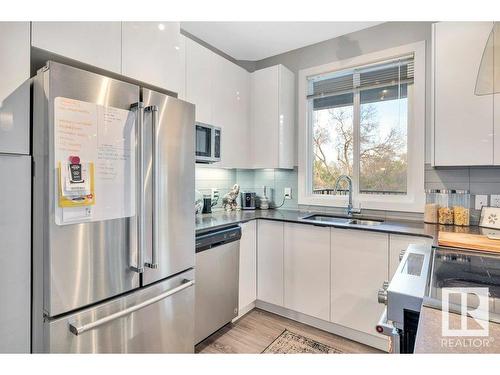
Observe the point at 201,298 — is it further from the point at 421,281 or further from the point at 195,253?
the point at 421,281

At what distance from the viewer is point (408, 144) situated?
7.70 ft

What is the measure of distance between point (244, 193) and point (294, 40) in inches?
64.0

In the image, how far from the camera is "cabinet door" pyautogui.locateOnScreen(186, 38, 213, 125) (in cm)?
219

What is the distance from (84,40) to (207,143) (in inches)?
42.4

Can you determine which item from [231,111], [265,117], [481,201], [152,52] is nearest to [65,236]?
[152,52]

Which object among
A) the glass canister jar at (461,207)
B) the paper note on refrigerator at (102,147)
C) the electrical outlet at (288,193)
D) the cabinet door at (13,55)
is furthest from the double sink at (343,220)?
the cabinet door at (13,55)

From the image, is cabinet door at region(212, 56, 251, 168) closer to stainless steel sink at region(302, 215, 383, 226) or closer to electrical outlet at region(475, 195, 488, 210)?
stainless steel sink at region(302, 215, 383, 226)

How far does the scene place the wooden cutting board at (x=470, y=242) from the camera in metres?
1.35

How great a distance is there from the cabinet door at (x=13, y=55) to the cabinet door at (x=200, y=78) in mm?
1168

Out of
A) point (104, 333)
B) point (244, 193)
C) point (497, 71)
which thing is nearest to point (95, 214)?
point (104, 333)

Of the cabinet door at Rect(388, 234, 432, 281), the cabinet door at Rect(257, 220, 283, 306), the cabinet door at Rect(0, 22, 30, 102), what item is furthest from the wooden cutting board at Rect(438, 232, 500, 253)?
the cabinet door at Rect(0, 22, 30, 102)

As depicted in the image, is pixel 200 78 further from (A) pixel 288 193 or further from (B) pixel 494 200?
(B) pixel 494 200

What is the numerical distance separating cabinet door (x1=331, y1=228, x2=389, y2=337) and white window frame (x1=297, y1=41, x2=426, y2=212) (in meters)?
0.63

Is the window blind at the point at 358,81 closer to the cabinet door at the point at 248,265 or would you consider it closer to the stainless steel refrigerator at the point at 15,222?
the cabinet door at the point at 248,265
